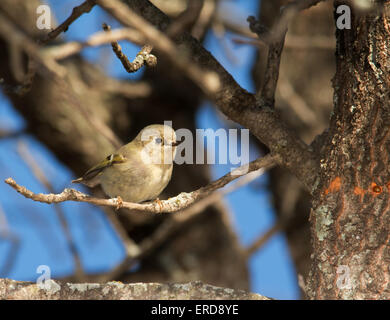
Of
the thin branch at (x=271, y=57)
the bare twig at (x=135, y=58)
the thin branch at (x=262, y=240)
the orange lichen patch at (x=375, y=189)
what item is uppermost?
the thin branch at (x=262, y=240)

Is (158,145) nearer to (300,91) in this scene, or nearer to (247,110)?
(247,110)

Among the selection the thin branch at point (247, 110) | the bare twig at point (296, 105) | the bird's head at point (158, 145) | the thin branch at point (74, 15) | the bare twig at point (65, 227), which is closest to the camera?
the thin branch at point (74, 15)

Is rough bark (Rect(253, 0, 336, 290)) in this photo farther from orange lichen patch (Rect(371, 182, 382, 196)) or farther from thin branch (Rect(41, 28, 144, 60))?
orange lichen patch (Rect(371, 182, 382, 196))

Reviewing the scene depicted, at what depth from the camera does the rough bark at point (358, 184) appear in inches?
83.2

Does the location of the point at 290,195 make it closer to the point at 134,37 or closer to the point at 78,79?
the point at 78,79

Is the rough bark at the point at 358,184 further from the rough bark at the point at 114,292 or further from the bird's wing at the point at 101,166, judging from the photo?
the bird's wing at the point at 101,166

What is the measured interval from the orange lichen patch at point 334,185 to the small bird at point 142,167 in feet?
4.15

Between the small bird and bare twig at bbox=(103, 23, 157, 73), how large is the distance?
3.37ft

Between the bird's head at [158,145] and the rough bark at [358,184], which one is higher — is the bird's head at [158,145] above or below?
above

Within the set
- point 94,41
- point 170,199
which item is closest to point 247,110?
point 170,199

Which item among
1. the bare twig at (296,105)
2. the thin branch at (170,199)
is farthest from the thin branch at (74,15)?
the bare twig at (296,105)

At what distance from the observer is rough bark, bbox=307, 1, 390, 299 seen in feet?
6.93

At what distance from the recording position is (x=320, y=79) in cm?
570
